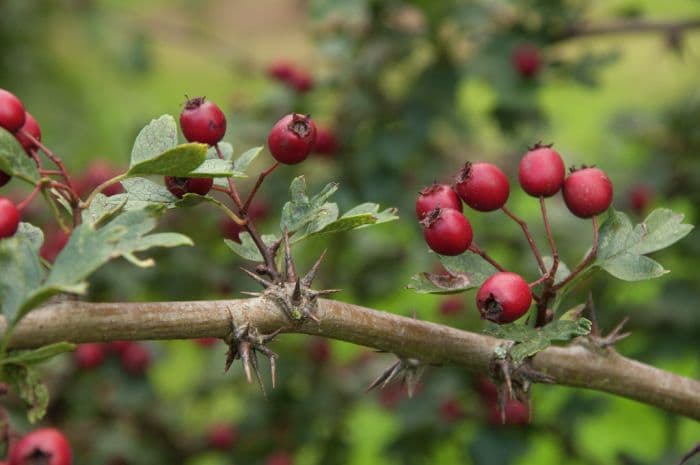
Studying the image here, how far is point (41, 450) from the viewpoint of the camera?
1.04m

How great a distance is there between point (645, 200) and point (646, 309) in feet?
1.15

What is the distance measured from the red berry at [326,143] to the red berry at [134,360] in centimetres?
81

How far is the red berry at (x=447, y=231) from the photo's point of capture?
1.16m

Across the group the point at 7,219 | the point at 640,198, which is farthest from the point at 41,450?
the point at 640,198

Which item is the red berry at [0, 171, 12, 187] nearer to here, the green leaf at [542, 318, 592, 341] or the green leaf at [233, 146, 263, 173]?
the green leaf at [233, 146, 263, 173]

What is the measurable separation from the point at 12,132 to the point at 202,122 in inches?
9.1

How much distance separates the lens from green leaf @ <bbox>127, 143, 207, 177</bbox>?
1.02m

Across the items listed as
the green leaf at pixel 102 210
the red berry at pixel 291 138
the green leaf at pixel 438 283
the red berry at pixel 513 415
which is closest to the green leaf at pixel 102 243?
the green leaf at pixel 102 210

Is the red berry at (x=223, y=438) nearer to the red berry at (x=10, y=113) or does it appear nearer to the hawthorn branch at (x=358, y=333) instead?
the hawthorn branch at (x=358, y=333)

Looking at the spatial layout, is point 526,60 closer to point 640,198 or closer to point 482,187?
point 640,198

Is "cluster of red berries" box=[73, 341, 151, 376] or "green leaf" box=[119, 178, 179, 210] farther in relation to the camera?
"cluster of red berries" box=[73, 341, 151, 376]

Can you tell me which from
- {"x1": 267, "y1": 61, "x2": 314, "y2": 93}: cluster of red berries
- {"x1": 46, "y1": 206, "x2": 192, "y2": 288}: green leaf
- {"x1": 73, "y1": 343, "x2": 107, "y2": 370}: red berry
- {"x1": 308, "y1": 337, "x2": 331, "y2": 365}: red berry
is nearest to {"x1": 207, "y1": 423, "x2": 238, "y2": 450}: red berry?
{"x1": 308, "y1": 337, "x2": 331, "y2": 365}: red berry

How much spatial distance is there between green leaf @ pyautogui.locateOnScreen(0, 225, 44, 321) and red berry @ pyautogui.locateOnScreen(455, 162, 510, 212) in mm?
556

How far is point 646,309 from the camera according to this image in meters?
2.97
